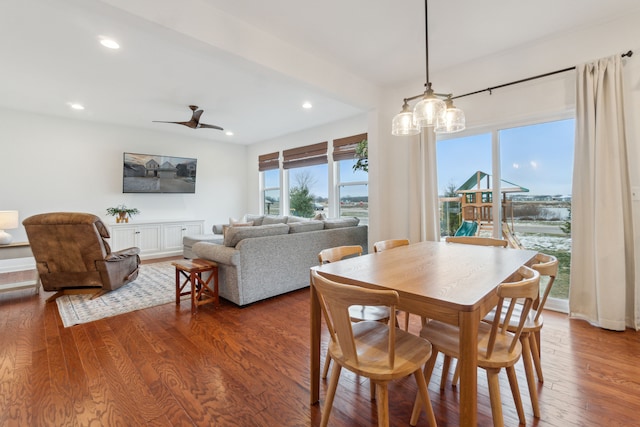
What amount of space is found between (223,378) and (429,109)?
7.32 feet

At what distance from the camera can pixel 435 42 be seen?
2926mm

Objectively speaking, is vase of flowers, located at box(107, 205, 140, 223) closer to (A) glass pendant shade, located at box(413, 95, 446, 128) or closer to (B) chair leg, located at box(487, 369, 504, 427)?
(A) glass pendant shade, located at box(413, 95, 446, 128)

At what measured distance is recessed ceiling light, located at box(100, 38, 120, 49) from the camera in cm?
277

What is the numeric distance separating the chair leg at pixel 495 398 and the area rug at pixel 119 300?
321 cm

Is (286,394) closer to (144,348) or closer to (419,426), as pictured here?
(419,426)

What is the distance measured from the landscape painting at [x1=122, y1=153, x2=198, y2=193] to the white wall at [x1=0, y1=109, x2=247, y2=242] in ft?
0.64

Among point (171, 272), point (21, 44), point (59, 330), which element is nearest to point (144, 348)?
point (59, 330)

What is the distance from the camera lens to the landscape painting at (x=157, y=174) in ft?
19.0

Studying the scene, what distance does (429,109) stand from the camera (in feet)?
6.40

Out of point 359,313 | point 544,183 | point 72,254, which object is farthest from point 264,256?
point 544,183

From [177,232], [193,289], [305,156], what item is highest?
[305,156]

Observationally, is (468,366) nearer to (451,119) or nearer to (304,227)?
(451,119)

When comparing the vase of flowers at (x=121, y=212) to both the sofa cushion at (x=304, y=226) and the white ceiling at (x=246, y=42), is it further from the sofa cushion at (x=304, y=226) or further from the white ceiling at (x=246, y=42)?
the sofa cushion at (x=304, y=226)

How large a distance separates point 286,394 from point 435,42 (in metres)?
3.33
